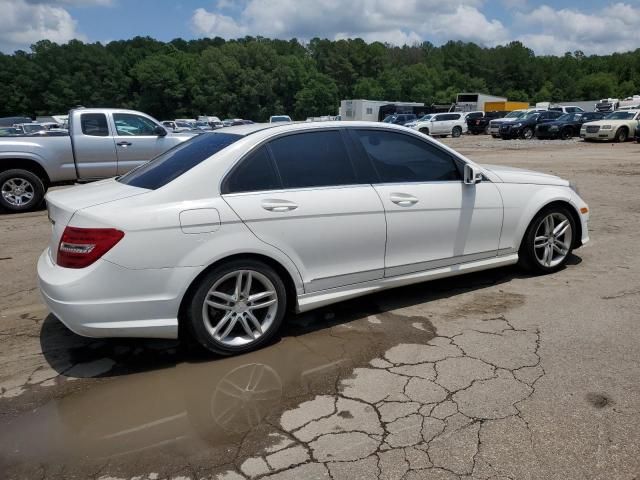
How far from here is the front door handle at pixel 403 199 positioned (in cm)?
429

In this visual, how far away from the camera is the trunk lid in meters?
3.62

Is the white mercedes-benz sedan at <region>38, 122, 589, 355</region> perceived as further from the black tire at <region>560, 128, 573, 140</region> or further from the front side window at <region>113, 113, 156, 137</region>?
the black tire at <region>560, 128, 573, 140</region>

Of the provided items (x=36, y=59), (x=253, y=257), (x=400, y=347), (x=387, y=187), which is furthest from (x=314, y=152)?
(x=36, y=59)

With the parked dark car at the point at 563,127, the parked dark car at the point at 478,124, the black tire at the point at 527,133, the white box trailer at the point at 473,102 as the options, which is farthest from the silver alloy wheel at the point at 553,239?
the white box trailer at the point at 473,102

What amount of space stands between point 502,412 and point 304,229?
1733 mm

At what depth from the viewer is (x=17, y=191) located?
959 centimetres

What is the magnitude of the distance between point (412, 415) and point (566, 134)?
32633mm

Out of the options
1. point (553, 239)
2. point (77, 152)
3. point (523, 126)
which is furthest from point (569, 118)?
point (553, 239)

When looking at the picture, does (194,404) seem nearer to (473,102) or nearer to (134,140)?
(134,140)

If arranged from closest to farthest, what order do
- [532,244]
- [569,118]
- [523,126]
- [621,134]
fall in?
[532,244] < [621,134] < [569,118] < [523,126]

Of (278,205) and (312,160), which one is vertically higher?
(312,160)

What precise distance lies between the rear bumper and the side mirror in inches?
96.3

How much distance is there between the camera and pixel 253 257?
3.75 meters

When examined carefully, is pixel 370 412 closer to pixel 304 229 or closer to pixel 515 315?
pixel 304 229
